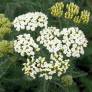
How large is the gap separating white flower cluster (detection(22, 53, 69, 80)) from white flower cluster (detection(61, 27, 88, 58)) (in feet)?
0.42

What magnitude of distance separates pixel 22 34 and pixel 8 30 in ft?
0.80

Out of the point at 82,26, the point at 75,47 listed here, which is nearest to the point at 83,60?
the point at 82,26

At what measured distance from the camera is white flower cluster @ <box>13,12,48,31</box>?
4438 millimetres

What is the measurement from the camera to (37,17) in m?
4.56

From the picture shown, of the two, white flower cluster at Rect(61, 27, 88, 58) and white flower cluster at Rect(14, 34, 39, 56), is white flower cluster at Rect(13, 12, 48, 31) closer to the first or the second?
white flower cluster at Rect(14, 34, 39, 56)

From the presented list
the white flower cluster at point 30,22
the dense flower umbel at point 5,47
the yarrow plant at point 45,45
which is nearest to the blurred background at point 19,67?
the dense flower umbel at point 5,47

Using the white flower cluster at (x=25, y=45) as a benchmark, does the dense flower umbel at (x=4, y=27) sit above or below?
above

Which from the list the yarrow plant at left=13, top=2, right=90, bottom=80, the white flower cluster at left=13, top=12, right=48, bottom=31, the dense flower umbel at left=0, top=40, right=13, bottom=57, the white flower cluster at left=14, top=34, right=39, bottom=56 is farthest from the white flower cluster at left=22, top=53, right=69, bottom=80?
the white flower cluster at left=13, top=12, right=48, bottom=31

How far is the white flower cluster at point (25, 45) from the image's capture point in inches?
167

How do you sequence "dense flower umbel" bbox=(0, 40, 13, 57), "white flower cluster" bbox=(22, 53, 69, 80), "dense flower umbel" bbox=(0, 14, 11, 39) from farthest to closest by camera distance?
"dense flower umbel" bbox=(0, 14, 11, 39), "dense flower umbel" bbox=(0, 40, 13, 57), "white flower cluster" bbox=(22, 53, 69, 80)

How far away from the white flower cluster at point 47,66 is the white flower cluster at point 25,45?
0.10 m

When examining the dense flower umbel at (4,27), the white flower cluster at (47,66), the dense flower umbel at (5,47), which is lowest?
the white flower cluster at (47,66)

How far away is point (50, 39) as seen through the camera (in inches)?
172

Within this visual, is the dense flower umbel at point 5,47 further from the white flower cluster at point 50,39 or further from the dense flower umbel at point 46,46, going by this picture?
the white flower cluster at point 50,39
